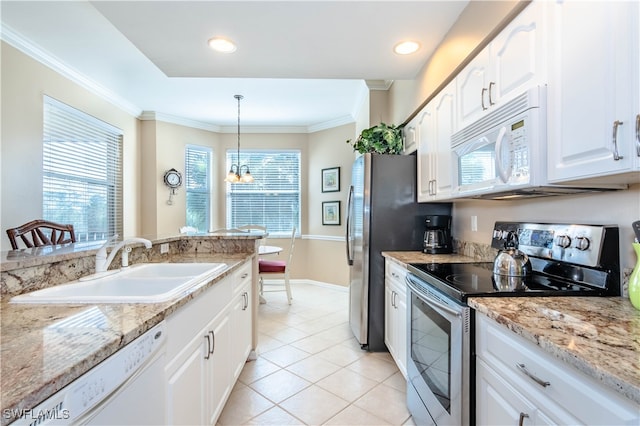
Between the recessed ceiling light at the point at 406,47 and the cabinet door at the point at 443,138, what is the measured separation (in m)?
0.37

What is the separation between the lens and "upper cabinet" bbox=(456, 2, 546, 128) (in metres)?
1.24

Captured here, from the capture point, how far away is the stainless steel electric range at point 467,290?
1.18 meters

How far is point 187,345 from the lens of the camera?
125 centimetres

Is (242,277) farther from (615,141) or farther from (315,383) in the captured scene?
(615,141)

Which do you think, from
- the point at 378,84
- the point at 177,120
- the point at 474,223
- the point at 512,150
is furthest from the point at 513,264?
the point at 177,120

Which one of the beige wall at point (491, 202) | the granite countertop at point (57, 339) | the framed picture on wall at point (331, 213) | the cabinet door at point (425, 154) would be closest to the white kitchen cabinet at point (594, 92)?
the beige wall at point (491, 202)

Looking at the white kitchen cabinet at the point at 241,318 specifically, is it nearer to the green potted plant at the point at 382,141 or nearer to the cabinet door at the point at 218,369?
the cabinet door at the point at 218,369

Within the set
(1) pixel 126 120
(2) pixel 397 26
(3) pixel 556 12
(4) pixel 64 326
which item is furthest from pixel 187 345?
(1) pixel 126 120

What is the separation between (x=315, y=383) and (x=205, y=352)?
1.08 m

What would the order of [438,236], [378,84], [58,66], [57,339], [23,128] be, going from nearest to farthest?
[57,339] < [438,236] < [23,128] < [58,66] < [378,84]

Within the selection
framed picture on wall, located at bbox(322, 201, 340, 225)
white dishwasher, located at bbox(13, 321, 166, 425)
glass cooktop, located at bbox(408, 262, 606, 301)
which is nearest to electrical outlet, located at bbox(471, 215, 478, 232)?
glass cooktop, located at bbox(408, 262, 606, 301)

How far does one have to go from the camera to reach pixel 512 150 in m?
1.33

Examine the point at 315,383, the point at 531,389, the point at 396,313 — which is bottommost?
the point at 315,383

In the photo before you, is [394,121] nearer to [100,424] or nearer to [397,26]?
[397,26]
